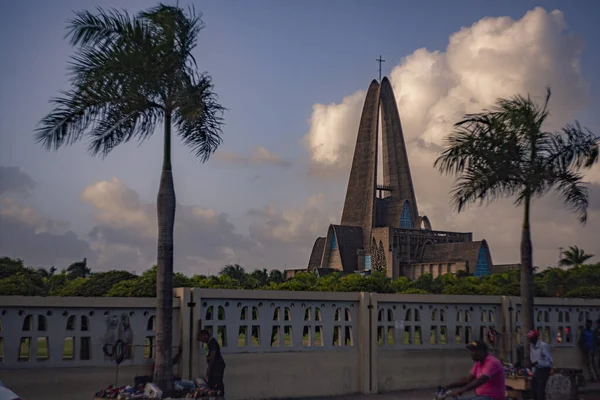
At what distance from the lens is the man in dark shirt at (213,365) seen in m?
12.2

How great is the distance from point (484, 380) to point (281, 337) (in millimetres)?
6402

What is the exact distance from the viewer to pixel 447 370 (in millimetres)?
17281

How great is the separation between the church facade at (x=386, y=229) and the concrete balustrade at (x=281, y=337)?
211 ft

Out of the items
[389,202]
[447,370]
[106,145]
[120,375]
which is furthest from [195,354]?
[389,202]

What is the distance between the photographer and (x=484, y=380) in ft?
29.7

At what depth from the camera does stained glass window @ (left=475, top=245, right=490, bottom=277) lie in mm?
81688

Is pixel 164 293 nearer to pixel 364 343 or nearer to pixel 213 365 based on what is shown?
pixel 213 365

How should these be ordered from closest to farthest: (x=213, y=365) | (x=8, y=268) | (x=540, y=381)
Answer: (x=213, y=365) → (x=540, y=381) → (x=8, y=268)

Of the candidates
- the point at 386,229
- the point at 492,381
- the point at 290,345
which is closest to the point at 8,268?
the point at 290,345

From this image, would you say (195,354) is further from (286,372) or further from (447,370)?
(447,370)

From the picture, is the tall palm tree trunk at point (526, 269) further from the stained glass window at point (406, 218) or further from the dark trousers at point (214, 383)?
the stained glass window at point (406, 218)

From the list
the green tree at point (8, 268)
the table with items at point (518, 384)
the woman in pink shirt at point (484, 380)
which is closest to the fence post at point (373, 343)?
the table with items at point (518, 384)

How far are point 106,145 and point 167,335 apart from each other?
3.66 metres

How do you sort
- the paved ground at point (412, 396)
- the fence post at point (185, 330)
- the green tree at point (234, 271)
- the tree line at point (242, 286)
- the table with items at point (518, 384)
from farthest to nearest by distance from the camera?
the green tree at point (234, 271) → the tree line at point (242, 286) → the paved ground at point (412, 396) → the table with items at point (518, 384) → the fence post at point (185, 330)
